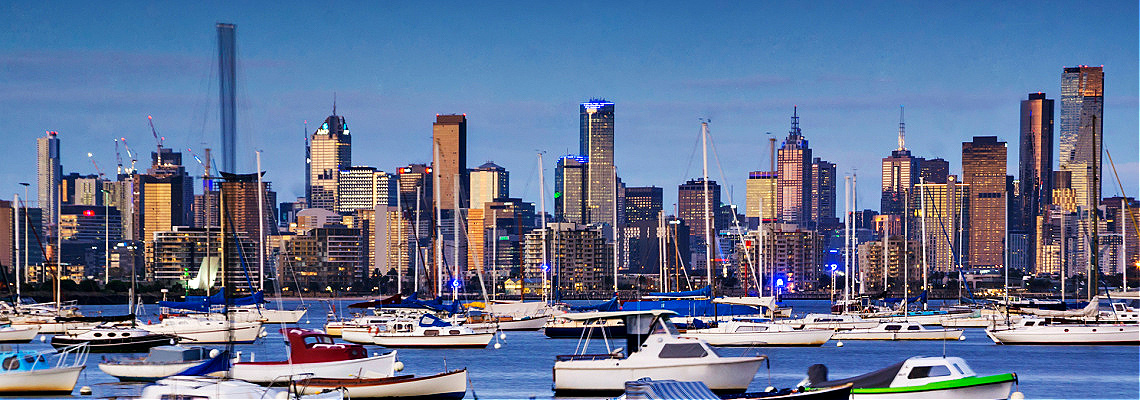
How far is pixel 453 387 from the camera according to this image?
43.8 metres

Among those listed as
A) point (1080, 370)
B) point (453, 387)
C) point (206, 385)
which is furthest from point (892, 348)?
point (206, 385)

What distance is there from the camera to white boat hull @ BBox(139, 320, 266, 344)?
3009 inches

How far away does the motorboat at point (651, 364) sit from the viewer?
144ft

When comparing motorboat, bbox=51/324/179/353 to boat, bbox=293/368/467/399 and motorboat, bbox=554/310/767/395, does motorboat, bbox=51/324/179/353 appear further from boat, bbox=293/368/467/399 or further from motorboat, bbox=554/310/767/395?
motorboat, bbox=554/310/767/395

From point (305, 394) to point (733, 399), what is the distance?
11.0 m

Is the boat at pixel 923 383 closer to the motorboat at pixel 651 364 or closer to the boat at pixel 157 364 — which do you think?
the motorboat at pixel 651 364

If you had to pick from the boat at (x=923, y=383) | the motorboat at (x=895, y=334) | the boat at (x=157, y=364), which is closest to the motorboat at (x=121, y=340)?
the boat at (x=157, y=364)

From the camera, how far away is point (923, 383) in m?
38.2

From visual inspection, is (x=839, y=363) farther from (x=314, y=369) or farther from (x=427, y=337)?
(x=314, y=369)

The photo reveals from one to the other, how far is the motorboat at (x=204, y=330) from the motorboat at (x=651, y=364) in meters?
35.3

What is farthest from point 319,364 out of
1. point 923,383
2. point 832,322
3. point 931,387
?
point 832,322

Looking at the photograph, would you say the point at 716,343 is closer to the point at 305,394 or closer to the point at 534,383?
the point at 534,383

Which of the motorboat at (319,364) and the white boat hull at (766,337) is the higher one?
the motorboat at (319,364)

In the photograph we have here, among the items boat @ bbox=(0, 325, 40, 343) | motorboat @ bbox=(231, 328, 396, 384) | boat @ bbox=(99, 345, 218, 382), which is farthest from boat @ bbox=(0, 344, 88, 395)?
boat @ bbox=(0, 325, 40, 343)
